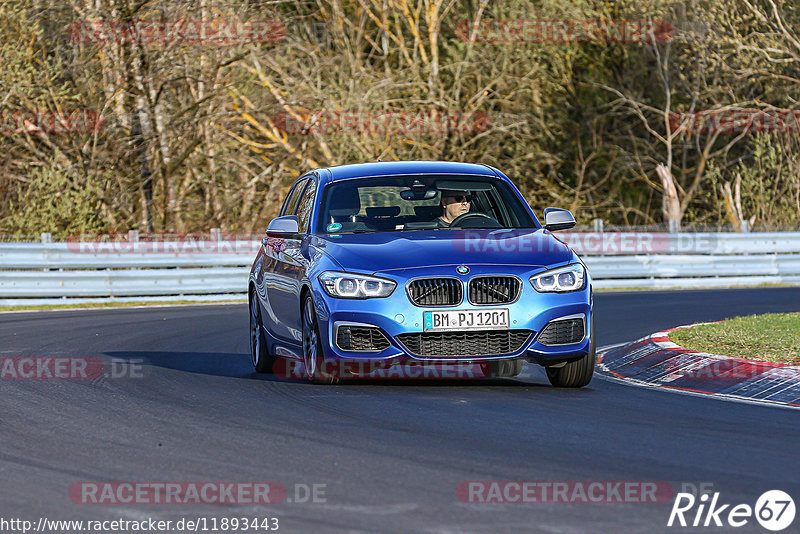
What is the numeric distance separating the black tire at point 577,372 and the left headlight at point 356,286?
5.29 ft

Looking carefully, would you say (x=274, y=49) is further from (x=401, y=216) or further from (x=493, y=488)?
A: (x=493, y=488)

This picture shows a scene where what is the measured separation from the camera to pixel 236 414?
29.9 ft

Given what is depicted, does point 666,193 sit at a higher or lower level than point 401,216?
lower

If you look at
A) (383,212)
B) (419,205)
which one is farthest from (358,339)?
(419,205)

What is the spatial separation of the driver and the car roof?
0.26 metres

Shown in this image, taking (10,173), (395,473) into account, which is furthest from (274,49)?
(395,473)

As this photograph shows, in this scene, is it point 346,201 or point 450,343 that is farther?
point 346,201

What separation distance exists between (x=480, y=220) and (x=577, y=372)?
5.27 feet

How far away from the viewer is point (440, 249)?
33.8 ft

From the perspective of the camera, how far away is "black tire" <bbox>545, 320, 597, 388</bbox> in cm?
1048

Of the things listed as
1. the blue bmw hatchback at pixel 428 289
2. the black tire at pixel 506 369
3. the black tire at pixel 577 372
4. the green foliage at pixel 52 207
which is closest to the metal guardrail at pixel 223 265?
the green foliage at pixel 52 207

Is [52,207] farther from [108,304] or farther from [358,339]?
[358,339]

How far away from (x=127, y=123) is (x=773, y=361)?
68.1 ft

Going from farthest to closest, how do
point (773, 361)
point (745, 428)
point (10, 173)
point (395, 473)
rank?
point (10, 173)
point (773, 361)
point (745, 428)
point (395, 473)
